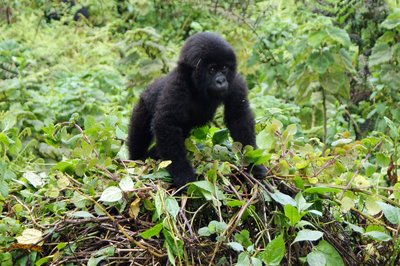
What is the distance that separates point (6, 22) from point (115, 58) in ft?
6.93

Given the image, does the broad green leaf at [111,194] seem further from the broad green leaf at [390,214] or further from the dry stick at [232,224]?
the broad green leaf at [390,214]

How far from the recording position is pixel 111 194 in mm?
2518

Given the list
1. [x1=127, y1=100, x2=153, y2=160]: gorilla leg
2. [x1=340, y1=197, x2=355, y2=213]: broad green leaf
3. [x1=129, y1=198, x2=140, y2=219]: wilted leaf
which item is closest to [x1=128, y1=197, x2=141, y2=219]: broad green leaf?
[x1=129, y1=198, x2=140, y2=219]: wilted leaf

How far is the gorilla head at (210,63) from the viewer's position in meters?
3.44

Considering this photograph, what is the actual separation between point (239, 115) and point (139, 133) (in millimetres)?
641

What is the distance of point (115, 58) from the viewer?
941cm

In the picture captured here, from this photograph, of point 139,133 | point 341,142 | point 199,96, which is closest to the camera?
point 341,142

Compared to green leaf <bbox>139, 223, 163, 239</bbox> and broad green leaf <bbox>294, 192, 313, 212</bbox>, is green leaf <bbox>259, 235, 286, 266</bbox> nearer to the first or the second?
broad green leaf <bbox>294, 192, 313, 212</bbox>

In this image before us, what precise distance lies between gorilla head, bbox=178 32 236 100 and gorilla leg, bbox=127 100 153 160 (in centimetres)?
41

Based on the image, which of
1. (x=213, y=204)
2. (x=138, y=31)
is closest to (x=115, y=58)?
(x=138, y=31)

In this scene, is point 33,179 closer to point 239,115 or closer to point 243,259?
point 243,259

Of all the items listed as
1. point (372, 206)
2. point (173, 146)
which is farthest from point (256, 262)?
point (173, 146)

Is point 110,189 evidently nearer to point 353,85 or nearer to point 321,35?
point 321,35

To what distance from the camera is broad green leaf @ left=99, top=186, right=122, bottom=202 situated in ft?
8.19
